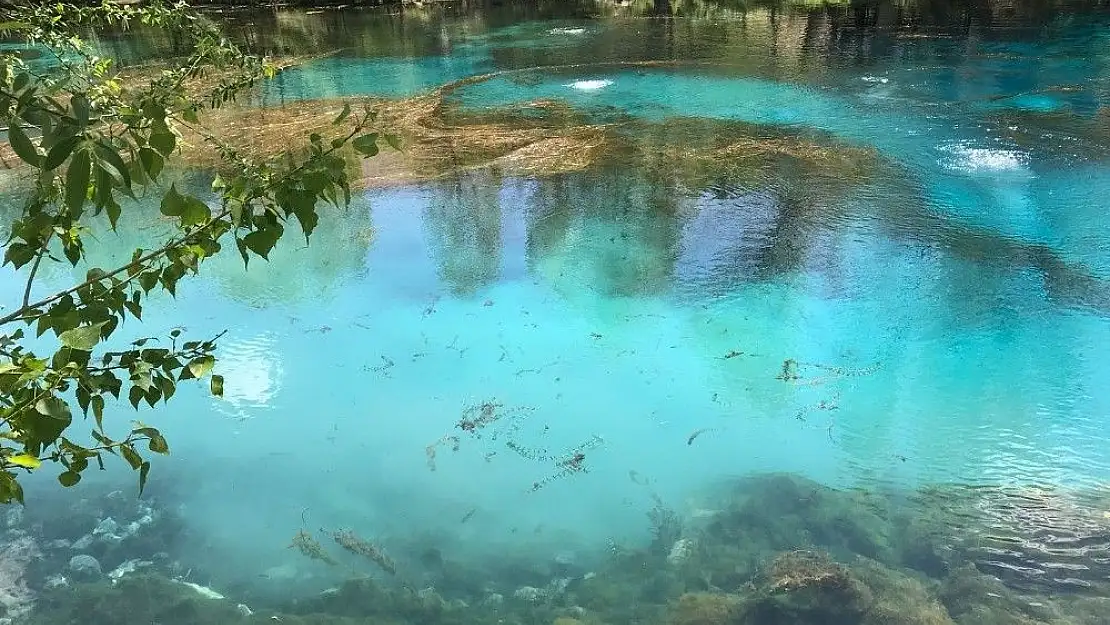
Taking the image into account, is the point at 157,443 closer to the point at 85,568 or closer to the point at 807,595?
the point at 807,595

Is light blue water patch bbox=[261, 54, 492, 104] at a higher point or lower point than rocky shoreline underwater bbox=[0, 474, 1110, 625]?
higher

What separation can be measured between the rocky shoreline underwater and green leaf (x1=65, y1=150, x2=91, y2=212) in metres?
2.29

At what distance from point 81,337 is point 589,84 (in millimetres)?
8563

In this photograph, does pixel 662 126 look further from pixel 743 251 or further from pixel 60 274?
pixel 60 274

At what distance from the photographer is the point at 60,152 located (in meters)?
0.76

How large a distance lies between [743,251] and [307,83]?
666cm

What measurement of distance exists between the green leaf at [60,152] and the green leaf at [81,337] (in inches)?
8.4

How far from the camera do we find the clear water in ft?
10.6

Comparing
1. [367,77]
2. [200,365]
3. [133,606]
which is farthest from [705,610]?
[367,77]

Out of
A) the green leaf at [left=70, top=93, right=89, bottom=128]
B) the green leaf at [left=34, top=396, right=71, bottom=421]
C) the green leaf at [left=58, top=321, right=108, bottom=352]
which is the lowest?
the green leaf at [left=34, top=396, right=71, bottom=421]

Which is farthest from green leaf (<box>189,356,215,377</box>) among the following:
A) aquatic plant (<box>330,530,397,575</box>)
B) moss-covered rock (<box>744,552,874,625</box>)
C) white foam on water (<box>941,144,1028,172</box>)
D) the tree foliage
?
white foam on water (<box>941,144,1028,172</box>)

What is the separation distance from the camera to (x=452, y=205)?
5.95 meters

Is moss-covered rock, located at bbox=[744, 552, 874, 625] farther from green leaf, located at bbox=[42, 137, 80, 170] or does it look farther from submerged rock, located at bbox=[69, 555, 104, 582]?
green leaf, located at bbox=[42, 137, 80, 170]

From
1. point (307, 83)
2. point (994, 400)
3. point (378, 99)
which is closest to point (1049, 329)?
point (994, 400)
